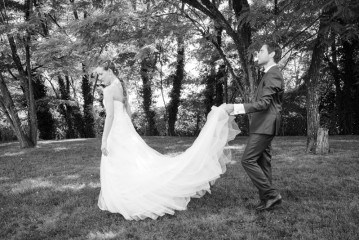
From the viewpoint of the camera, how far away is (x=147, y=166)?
495cm

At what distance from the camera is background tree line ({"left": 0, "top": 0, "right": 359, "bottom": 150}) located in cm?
876

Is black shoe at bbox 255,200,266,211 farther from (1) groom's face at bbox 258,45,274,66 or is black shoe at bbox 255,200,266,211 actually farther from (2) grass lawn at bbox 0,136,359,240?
(1) groom's face at bbox 258,45,274,66

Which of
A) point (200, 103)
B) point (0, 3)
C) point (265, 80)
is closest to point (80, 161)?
point (265, 80)

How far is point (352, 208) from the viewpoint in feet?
15.0

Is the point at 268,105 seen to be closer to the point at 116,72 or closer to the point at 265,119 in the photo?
the point at 265,119

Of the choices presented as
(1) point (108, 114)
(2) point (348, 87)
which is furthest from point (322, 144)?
(2) point (348, 87)

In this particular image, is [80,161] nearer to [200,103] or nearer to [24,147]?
[24,147]

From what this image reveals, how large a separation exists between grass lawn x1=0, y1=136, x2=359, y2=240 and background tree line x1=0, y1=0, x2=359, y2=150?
2.90m

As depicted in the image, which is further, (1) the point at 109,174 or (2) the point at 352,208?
(1) the point at 109,174

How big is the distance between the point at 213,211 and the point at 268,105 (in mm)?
1894

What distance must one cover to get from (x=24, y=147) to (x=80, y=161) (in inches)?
233

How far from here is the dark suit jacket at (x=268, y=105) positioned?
4.12m

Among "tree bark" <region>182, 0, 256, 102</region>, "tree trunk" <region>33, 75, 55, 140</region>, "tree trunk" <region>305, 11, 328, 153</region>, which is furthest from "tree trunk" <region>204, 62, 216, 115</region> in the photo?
"tree bark" <region>182, 0, 256, 102</region>

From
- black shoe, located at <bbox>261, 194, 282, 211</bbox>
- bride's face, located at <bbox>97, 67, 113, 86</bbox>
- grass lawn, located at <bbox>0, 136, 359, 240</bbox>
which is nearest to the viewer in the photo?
grass lawn, located at <bbox>0, 136, 359, 240</bbox>
